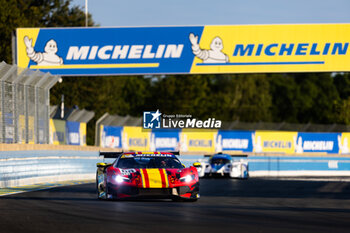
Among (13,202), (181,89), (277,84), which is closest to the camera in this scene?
(13,202)

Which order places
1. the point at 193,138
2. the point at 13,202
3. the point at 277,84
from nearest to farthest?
1. the point at 13,202
2. the point at 193,138
3. the point at 277,84

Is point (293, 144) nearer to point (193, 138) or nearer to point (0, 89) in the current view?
point (193, 138)

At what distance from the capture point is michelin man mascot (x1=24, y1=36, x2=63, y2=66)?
3105 centimetres

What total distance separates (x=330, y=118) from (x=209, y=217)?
89.3 metres

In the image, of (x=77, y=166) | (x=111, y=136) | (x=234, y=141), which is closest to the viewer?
(x=77, y=166)

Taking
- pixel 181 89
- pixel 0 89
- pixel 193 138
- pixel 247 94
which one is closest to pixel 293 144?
pixel 193 138

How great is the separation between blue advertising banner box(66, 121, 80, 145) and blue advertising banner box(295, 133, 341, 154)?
13518 mm

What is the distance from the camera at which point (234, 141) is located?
1695 inches

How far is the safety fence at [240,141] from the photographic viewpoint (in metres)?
42.3

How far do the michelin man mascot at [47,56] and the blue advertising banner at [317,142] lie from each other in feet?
55.6

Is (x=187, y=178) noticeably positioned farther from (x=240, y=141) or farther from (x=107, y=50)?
(x=240, y=141)

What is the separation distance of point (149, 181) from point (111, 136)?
25.2 m

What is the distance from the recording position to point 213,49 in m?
30.2

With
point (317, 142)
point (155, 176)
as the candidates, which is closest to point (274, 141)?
point (317, 142)
